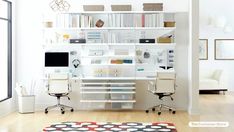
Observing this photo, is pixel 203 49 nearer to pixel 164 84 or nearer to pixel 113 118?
pixel 164 84

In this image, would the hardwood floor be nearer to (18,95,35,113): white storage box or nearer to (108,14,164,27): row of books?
(18,95,35,113): white storage box

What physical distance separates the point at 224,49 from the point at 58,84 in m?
6.65

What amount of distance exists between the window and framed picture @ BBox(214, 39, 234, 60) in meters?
6.98

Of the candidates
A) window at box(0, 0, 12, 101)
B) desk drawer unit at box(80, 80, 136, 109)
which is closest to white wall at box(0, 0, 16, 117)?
window at box(0, 0, 12, 101)

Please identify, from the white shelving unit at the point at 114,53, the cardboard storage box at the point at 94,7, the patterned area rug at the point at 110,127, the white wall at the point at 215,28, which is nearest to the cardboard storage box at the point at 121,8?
the white shelving unit at the point at 114,53

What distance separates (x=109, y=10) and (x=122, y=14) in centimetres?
35

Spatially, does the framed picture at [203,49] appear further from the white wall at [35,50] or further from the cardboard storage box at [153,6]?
the cardboard storage box at [153,6]

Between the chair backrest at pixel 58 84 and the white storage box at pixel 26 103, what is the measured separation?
19.5 inches

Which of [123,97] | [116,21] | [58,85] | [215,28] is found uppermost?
[215,28]

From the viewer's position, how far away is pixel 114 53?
28.9ft

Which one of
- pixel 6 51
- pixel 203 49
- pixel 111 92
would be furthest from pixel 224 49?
pixel 6 51

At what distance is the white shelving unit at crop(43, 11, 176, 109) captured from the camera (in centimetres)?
855

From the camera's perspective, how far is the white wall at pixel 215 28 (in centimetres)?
1270

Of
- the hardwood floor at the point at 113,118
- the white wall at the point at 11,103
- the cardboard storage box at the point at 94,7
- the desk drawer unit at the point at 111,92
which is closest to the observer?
the hardwood floor at the point at 113,118
